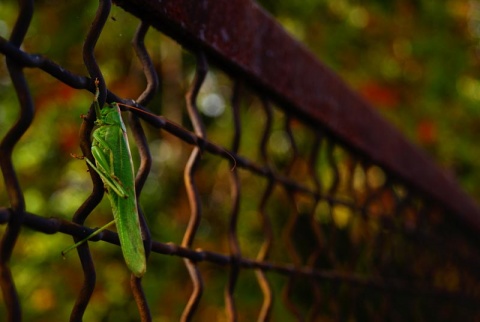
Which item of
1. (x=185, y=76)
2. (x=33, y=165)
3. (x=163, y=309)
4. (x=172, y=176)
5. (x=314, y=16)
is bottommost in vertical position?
(x=163, y=309)

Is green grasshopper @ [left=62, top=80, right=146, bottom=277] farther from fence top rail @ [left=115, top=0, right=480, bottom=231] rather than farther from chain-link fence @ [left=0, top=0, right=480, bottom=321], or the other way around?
fence top rail @ [left=115, top=0, right=480, bottom=231]

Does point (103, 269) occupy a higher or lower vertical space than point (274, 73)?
lower

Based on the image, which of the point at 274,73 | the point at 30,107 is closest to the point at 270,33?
the point at 274,73

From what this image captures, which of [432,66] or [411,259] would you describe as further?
[432,66]

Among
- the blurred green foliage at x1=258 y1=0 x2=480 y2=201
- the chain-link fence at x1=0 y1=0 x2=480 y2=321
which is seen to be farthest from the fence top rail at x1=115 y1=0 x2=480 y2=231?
the blurred green foliage at x1=258 y1=0 x2=480 y2=201

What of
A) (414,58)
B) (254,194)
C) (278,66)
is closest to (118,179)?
(278,66)

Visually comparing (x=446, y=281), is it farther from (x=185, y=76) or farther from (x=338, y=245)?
(x=185, y=76)

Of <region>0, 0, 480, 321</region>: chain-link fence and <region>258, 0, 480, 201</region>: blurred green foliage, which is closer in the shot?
<region>0, 0, 480, 321</region>: chain-link fence

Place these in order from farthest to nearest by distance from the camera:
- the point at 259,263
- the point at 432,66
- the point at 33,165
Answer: the point at 432,66 → the point at 33,165 → the point at 259,263
